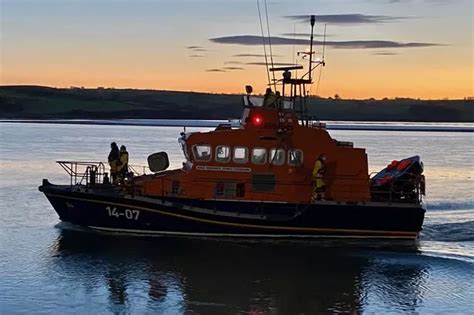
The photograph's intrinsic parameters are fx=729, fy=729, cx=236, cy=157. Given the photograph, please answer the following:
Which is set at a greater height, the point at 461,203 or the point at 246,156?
the point at 246,156

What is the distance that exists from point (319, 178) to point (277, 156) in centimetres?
91

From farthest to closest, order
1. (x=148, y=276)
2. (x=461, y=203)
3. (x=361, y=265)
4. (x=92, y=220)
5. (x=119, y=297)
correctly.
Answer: (x=461, y=203) < (x=92, y=220) < (x=361, y=265) < (x=148, y=276) < (x=119, y=297)

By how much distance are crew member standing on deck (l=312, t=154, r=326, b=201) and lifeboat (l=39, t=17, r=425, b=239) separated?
49 mm

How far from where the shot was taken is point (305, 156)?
44.8ft

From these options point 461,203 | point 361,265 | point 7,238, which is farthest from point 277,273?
point 461,203

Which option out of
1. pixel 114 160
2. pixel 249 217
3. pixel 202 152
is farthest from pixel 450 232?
pixel 114 160

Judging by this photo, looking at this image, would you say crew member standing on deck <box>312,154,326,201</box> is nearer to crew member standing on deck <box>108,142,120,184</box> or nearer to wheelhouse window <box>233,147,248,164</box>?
wheelhouse window <box>233,147,248,164</box>

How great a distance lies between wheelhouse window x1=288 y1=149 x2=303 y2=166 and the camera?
13.6 metres

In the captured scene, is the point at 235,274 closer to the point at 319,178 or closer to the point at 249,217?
the point at 249,217

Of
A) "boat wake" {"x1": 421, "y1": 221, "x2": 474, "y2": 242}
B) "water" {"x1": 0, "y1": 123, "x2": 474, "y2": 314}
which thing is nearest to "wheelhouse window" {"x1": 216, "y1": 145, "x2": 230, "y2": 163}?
"water" {"x1": 0, "y1": 123, "x2": 474, "y2": 314}

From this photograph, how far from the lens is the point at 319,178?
13266mm

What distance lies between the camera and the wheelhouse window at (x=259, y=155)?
535 inches

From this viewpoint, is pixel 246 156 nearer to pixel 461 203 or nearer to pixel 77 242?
pixel 77 242

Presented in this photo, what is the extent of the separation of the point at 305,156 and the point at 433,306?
4.61 m
